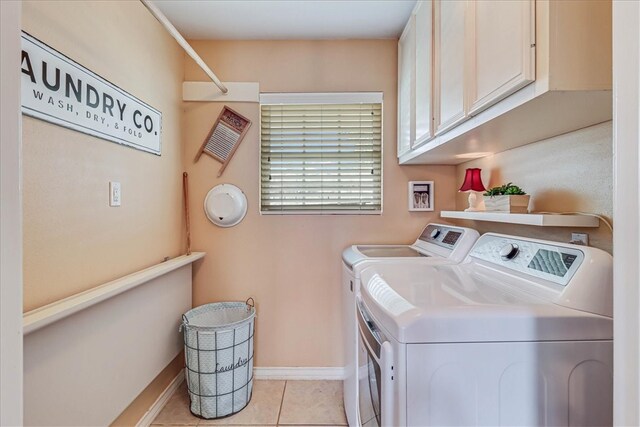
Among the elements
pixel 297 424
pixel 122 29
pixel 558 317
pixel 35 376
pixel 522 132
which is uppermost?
pixel 122 29

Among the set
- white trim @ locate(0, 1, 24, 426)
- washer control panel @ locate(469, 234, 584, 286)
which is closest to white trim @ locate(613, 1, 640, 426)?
washer control panel @ locate(469, 234, 584, 286)

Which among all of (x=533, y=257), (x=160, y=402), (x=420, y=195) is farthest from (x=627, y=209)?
(x=160, y=402)

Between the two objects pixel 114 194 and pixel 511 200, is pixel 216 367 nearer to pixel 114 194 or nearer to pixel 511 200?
pixel 114 194

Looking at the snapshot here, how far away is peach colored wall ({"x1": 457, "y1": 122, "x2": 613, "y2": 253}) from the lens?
1025mm

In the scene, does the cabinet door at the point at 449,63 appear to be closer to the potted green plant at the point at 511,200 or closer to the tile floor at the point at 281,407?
the potted green plant at the point at 511,200

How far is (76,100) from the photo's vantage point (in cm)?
118

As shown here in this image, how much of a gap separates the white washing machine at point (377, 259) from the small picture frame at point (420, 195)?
0.21 metres

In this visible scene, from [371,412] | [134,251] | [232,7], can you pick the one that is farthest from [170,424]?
[232,7]

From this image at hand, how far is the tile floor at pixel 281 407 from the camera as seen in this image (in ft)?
5.61

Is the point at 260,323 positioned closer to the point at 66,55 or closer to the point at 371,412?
the point at 371,412

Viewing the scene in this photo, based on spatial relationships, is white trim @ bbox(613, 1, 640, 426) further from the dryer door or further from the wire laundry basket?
the wire laundry basket

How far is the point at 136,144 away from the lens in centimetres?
158

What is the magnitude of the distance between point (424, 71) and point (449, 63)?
29cm

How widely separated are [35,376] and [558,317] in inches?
61.0
